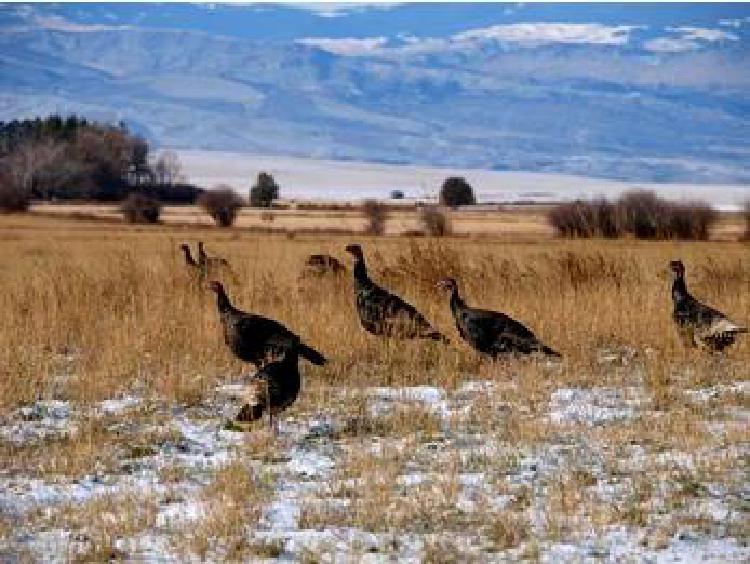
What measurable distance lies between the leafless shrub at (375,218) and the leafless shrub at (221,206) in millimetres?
6874

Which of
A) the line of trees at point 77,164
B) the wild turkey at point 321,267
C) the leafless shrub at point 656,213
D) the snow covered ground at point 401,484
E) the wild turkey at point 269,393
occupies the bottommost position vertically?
the snow covered ground at point 401,484

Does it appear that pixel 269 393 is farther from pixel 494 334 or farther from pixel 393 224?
pixel 393 224

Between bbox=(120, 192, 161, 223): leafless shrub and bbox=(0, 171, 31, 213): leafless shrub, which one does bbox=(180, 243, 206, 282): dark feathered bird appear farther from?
bbox=(0, 171, 31, 213): leafless shrub

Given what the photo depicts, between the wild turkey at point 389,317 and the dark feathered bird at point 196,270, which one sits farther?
the dark feathered bird at point 196,270

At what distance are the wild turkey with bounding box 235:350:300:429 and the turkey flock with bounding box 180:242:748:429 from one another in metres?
0.01

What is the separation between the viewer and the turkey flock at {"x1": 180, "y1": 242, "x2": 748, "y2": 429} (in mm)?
11016

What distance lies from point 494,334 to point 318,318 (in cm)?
274

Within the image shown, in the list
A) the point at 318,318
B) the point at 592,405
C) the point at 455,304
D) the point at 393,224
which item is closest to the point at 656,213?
the point at 318,318

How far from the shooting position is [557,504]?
306 inches

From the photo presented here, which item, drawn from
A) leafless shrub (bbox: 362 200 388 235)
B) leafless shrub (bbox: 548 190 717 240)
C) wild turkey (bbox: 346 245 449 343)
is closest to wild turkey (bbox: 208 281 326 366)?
wild turkey (bbox: 346 245 449 343)

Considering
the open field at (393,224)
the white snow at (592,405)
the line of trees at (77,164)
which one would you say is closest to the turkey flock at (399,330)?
the white snow at (592,405)

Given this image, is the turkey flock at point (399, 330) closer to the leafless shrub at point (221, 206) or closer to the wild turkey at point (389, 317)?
the wild turkey at point (389, 317)

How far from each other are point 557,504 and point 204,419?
12.0 feet

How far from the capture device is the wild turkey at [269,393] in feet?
33.0
